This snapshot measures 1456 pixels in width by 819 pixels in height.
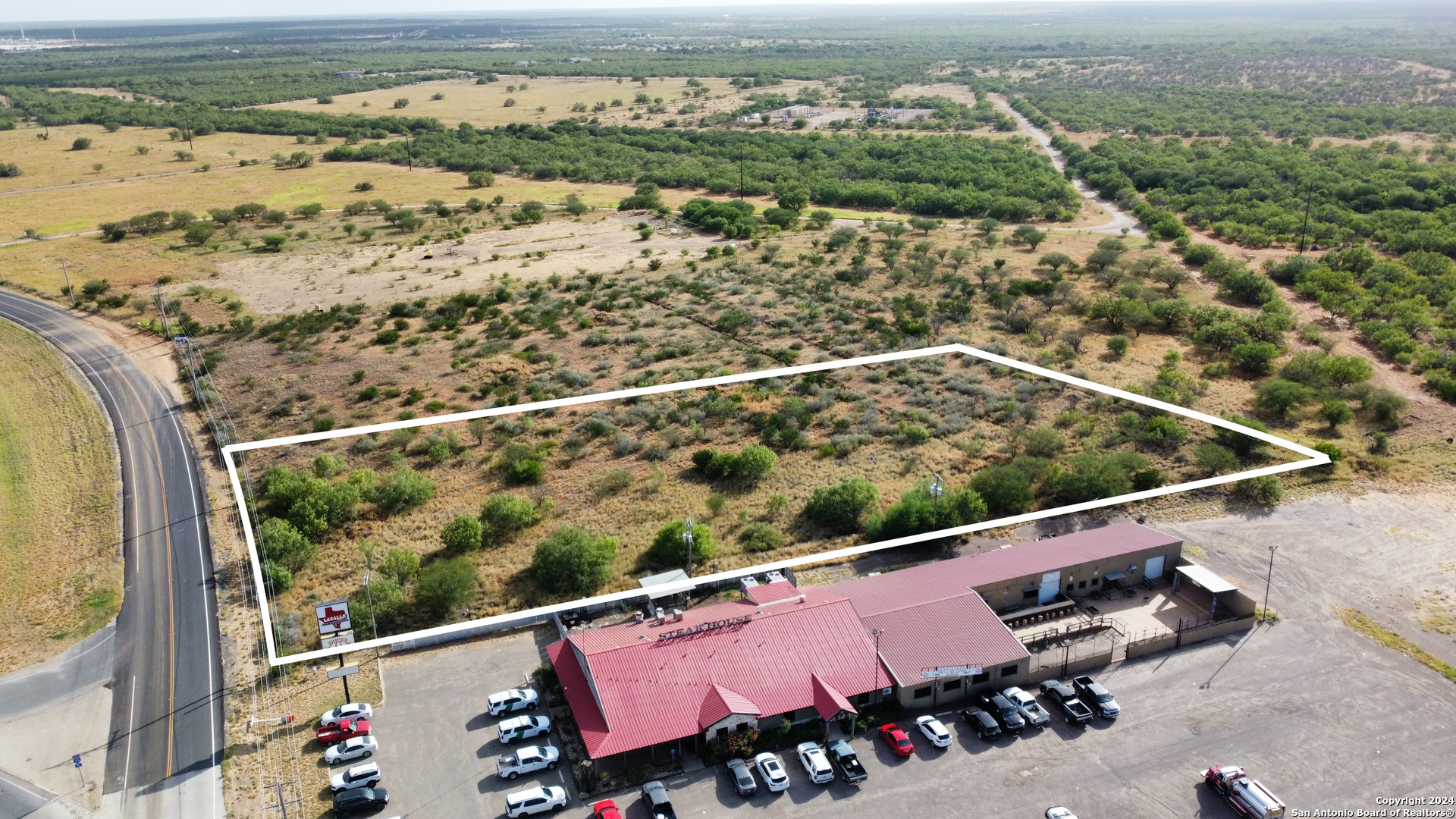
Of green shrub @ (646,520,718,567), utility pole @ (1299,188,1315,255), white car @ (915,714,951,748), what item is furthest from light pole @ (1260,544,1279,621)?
utility pole @ (1299,188,1315,255)

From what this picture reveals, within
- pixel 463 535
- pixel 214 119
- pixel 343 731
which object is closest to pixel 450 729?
pixel 343 731

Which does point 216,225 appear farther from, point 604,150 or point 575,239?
point 604,150

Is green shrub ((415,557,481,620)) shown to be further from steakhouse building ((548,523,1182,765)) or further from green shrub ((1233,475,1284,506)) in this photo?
green shrub ((1233,475,1284,506))

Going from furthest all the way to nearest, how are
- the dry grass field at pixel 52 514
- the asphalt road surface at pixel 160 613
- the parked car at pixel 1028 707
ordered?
the dry grass field at pixel 52 514, the parked car at pixel 1028 707, the asphalt road surface at pixel 160 613

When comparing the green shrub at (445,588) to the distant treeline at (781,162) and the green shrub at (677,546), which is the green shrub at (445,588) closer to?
the green shrub at (677,546)

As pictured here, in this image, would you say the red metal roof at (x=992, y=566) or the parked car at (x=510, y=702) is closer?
the parked car at (x=510, y=702)

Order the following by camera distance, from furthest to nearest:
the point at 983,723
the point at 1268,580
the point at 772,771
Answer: the point at 1268,580 → the point at 983,723 → the point at 772,771

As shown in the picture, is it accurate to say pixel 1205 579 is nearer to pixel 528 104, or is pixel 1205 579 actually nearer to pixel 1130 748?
pixel 1130 748

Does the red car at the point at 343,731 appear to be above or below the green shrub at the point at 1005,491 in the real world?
below

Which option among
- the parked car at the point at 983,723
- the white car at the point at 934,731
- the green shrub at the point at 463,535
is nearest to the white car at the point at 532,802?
the white car at the point at 934,731
